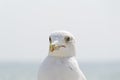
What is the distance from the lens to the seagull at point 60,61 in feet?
16.3

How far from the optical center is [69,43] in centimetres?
524

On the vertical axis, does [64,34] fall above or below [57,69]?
above

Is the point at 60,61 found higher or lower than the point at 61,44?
lower

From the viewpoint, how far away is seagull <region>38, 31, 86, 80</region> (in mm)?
4953

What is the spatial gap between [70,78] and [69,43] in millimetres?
416

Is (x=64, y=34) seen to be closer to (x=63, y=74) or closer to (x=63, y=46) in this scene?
(x=63, y=46)

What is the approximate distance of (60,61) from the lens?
16.5ft

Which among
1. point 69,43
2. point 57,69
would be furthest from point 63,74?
point 69,43

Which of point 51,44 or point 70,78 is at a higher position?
point 51,44

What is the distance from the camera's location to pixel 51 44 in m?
5.05

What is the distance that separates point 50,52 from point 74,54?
0.94 ft

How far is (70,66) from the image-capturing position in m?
5.02

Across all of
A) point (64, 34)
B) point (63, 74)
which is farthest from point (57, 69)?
point (64, 34)

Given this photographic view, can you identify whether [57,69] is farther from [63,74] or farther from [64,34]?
[64,34]
